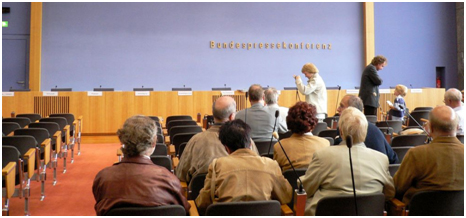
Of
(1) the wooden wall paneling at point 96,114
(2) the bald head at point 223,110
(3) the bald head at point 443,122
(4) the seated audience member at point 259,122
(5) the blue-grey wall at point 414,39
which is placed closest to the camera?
(3) the bald head at point 443,122

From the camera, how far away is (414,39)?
13.1 m

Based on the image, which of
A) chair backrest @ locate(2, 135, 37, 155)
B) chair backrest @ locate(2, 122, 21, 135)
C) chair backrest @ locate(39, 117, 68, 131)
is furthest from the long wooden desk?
chair backrest @ locate(2, 135, 37, 155)

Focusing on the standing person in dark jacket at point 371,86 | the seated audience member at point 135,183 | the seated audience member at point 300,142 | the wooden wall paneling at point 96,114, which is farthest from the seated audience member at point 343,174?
the wooden wall paneling at point 96,114

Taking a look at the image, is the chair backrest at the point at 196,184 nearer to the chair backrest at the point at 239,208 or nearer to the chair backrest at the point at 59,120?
the chair backrest at the point at 239,208

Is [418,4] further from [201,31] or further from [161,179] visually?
[161,179]

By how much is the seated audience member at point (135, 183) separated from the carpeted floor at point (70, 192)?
2216 millimetres

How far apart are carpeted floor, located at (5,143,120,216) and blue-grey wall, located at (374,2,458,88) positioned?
26.9ft

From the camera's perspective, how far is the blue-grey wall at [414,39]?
13.0m

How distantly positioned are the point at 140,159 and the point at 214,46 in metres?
10.0

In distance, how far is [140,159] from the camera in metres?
2.64

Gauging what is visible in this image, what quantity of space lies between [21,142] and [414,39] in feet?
35.4

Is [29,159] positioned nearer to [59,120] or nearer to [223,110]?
[223,110]

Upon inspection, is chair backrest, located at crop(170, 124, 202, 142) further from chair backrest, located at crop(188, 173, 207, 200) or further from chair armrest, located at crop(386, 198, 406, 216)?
chair armrest, located at crop(386, 198, 406, 216)

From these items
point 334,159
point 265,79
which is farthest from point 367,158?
point 265,79
